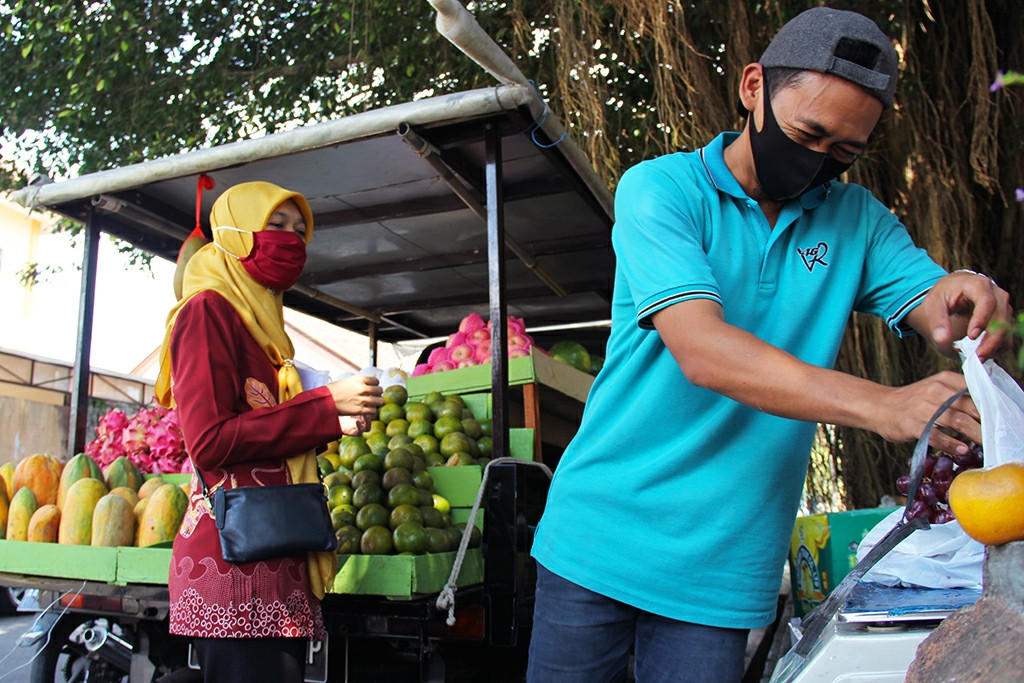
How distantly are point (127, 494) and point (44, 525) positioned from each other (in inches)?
11.5

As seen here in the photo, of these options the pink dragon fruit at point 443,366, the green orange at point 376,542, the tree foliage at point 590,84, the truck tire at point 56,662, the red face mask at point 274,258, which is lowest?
the truck tire at point 56,662

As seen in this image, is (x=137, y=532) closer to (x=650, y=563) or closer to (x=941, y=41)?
(x=650, y=563)

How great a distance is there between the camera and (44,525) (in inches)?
120

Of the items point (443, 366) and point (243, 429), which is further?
point (443, 366)

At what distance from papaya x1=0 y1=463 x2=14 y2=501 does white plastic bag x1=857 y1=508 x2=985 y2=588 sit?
3231 mm

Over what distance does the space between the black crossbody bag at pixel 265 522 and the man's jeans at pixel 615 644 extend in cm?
68

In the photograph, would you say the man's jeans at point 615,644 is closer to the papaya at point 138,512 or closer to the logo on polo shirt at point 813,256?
the logo on polo shirt at point 813,256

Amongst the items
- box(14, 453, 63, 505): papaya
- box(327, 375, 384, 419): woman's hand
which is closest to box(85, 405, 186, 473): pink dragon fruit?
box(14, 453, 63, 505): papaya

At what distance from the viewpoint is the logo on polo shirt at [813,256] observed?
154cm

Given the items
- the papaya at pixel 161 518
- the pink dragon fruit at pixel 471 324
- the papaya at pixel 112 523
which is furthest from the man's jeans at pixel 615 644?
the pink dragon fruit at pixel 471 324

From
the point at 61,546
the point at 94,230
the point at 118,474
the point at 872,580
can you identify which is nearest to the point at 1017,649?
the point at 872,580

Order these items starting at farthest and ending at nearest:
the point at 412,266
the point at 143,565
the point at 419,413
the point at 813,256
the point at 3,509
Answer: the point at 412,266 < the point at 419,413 < the point at 3,509 < the point at 143,565 < the point at 813,256

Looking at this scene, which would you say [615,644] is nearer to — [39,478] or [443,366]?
[39,478]

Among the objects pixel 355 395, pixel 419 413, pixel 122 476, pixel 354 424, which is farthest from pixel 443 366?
pixel 355 395
